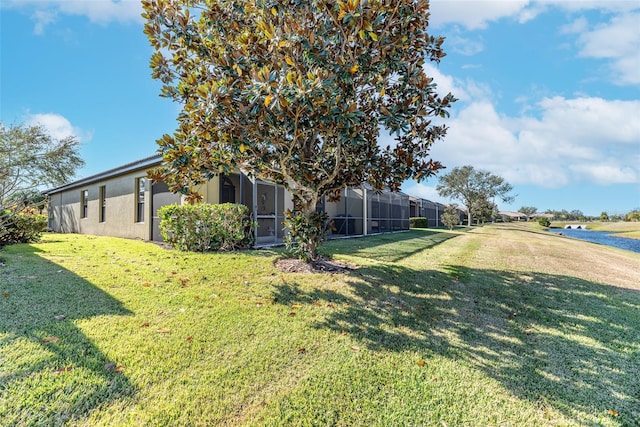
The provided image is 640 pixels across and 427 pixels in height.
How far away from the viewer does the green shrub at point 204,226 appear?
7.88 metres

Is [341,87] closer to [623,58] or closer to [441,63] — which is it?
[441,63]

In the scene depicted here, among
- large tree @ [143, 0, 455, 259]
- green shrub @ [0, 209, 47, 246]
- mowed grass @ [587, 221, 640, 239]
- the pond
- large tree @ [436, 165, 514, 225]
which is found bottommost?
the pond

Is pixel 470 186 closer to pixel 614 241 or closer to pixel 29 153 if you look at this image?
pixel 614 241

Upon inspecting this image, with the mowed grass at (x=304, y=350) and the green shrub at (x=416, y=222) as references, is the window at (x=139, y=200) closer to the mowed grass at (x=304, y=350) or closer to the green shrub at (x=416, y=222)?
the mowed grass at (x=304, y=350)

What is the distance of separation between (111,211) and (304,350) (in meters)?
13.8

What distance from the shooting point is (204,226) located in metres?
7.86

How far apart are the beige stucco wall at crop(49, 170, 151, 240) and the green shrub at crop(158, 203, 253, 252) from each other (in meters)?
3.28

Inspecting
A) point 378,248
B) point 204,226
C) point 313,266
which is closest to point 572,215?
point 378,248

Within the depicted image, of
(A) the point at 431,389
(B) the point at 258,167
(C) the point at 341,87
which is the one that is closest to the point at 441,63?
(C) the point at 341,87

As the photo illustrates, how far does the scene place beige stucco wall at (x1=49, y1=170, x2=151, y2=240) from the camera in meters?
11.4

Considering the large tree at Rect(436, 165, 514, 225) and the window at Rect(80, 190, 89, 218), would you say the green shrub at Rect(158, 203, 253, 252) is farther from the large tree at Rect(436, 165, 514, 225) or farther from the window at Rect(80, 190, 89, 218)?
the large tree at Rect(436, 165, 514, 225)

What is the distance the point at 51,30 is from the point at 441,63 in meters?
10.2

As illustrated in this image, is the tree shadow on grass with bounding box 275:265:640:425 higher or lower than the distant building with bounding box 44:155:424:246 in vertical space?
lower

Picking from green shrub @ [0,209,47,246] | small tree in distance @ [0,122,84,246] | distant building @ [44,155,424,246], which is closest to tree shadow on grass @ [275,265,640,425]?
distant building @ [44,155,424,246]
